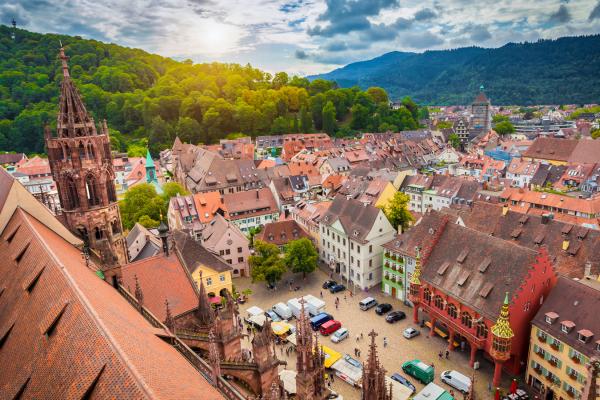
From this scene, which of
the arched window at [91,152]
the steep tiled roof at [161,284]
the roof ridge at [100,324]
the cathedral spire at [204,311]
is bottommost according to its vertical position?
the cathedral spire at [204,311]

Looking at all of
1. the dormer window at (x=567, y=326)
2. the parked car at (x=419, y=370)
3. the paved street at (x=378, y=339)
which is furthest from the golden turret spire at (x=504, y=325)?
the parked car at (x=419, y=370)

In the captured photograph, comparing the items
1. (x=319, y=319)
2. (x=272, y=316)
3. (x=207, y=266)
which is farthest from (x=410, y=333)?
(x=207, y=266)

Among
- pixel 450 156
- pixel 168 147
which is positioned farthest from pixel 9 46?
pixel 450 156

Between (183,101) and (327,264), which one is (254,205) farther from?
(183,101)

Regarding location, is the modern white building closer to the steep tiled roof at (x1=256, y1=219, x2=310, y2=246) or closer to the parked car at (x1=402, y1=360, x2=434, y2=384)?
the steep tiled roof at (x1=256, y1=219, x2=310, y2=246)

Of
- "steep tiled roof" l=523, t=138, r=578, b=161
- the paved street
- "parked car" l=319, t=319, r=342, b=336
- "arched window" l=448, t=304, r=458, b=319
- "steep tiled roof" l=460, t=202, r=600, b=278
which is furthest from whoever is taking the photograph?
"steep tiled roof" l=523, t=138, r=578, b=161

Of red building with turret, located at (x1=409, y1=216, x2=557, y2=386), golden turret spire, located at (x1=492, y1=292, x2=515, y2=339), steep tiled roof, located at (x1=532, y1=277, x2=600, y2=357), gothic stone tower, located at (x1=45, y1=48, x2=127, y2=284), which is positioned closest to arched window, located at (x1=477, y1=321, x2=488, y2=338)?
red building with turret, located at (x1=409, y1=216, x2=557, y2=386)

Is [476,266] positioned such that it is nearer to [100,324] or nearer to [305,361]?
[305,361]

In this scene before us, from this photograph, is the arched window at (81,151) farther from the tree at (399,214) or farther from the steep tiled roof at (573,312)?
the tree at (399,214)
